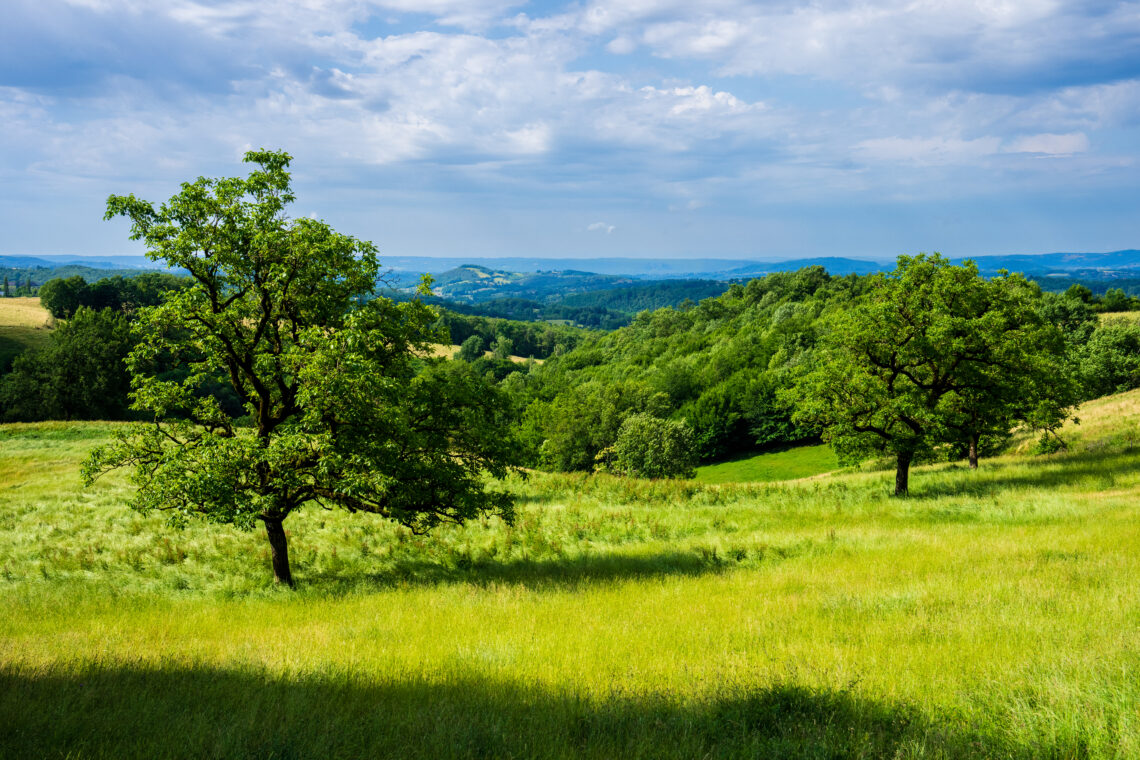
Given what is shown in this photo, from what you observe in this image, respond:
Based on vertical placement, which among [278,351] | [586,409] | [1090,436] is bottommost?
[586,409]

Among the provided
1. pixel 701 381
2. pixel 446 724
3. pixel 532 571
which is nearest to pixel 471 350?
pixel 701 381

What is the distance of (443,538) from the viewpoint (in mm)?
20969

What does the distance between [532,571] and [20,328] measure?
464 ft

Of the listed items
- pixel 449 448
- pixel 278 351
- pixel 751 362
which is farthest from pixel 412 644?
pixel 751 362

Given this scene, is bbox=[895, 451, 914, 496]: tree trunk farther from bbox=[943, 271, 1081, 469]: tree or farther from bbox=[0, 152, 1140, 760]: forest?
bbox=[943, 271, 1081, 469]: tree

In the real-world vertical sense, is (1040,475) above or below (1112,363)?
below

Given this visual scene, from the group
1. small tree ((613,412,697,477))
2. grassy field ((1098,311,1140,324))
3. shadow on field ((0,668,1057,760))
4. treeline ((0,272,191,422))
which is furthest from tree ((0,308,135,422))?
grassy field ((1098,311,1140,324))

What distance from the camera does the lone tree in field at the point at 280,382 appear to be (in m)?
12.5

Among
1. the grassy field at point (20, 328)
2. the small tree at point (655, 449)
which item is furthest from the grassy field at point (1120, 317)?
the grassy field at point (20, 328)

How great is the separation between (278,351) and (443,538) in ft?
31.8

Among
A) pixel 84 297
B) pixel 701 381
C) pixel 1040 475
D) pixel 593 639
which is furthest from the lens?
pixel 84 297

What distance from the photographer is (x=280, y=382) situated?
14.0 m

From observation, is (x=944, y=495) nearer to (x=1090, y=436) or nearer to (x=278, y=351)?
(x=1090, y=436)

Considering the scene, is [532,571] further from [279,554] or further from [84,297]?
[84,297]
